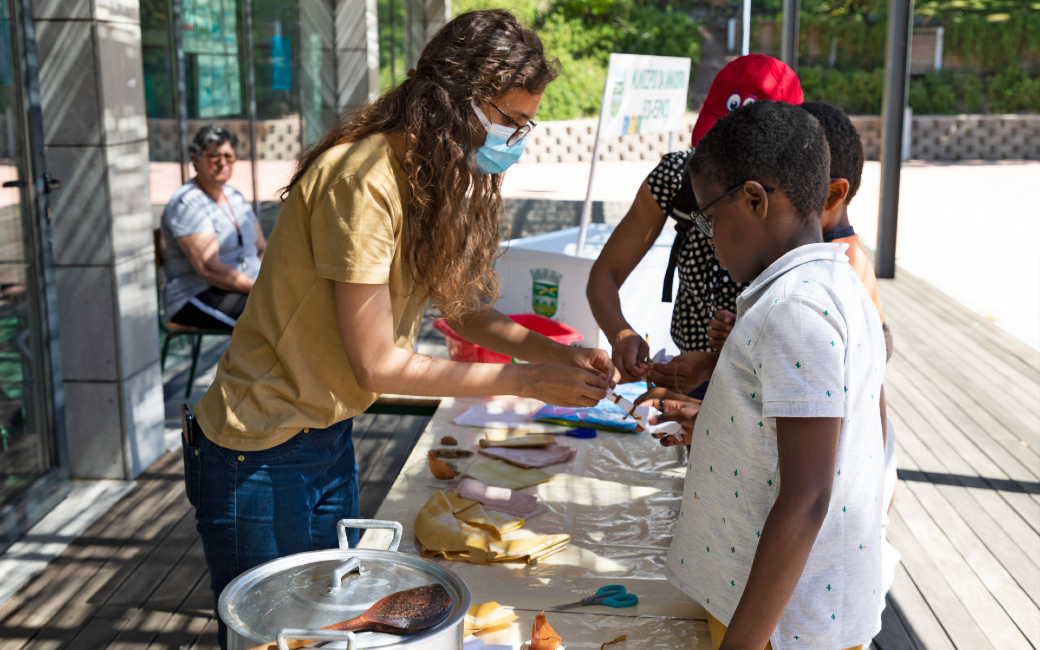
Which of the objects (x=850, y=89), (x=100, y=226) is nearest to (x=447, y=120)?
(x=100, y=226)

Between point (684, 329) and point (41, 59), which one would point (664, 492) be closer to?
point (684, 329)

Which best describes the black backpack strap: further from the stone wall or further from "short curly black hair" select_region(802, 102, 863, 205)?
the stone wall

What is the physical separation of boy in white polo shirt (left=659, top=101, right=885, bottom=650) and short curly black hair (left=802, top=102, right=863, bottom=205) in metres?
0.51

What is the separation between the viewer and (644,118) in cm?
494

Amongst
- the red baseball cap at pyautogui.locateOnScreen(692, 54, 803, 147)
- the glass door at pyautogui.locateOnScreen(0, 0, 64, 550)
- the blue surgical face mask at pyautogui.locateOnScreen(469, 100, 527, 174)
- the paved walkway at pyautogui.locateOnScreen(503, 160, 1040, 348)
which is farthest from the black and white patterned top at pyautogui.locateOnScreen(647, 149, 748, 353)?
the paved walkway at pyautogui.locateOnScreen(503, 160, 1040, 348)

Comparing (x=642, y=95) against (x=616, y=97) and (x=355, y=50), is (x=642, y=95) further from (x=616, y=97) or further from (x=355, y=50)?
(x=355, y=50)

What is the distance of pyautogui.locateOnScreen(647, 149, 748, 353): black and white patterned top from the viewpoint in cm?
201

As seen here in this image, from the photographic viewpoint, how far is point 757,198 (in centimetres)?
118

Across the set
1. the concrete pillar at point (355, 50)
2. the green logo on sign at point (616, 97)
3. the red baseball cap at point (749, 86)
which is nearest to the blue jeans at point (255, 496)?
the red baseball cap at point (749, 86)

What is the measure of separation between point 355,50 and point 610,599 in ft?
25.3

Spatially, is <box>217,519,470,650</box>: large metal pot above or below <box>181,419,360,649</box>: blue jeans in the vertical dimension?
above

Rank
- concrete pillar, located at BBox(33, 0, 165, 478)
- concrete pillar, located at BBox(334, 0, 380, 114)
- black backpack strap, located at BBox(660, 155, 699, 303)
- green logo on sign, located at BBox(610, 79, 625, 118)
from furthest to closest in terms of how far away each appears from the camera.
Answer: concrete pillar, located at BBox(334, 0, 380, 114) < green logo on sign, located at BBox(610, 79, 625, 118) < concrete pillar, located at BBox(33, 0, 165, 478) < black backpack strap, located at BBox(660, 155, 699, 303)

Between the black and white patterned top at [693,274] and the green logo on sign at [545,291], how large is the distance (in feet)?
4.68

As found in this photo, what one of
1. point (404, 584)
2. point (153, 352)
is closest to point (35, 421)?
point (153, 352)
